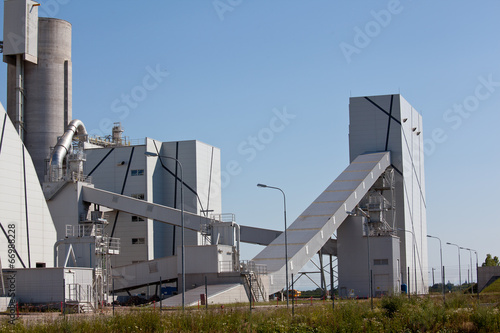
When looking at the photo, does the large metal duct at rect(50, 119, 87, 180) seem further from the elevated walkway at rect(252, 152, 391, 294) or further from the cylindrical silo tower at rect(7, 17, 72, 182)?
the elevated walkway at rect(252, 152, 391, 294)

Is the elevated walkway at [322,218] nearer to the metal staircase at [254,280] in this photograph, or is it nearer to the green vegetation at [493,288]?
the metal staircase at [254,280]

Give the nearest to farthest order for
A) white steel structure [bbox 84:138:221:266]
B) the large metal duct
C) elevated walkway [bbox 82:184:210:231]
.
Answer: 1. elevated walkway [bbox 82:184:210:231]
2. the large metal duct
3. white steel structure [bbox 84:138:221:266]

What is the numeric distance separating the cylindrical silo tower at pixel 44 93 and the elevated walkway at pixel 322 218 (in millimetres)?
34635

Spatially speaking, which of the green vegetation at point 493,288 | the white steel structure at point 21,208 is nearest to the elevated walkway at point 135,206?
the white steel structure at point 21,208

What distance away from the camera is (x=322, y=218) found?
6272 centimetres

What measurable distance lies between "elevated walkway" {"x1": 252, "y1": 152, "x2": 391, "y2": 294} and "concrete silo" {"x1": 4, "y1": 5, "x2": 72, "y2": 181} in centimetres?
3496

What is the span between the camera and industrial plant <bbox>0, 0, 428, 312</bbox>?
48.6 meters

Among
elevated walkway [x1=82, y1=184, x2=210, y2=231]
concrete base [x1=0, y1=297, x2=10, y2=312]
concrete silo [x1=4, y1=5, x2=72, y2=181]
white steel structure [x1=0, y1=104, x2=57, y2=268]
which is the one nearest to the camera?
concrete base [x1=0, y1=297, x2=10, y2=312]

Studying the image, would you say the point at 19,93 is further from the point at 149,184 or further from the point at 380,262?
the point at 380,262

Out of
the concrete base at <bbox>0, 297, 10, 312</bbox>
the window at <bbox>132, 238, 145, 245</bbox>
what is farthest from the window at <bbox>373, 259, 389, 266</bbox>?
the concrete base at <bbox>0, 297, 10, 312</bbox>

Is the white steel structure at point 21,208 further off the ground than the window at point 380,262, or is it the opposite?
the white steel structure at point 21,208

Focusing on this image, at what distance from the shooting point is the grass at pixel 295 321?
23641 mm

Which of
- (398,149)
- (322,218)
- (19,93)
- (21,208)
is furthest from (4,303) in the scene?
(398,149)

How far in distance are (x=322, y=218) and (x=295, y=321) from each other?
1479 inches
